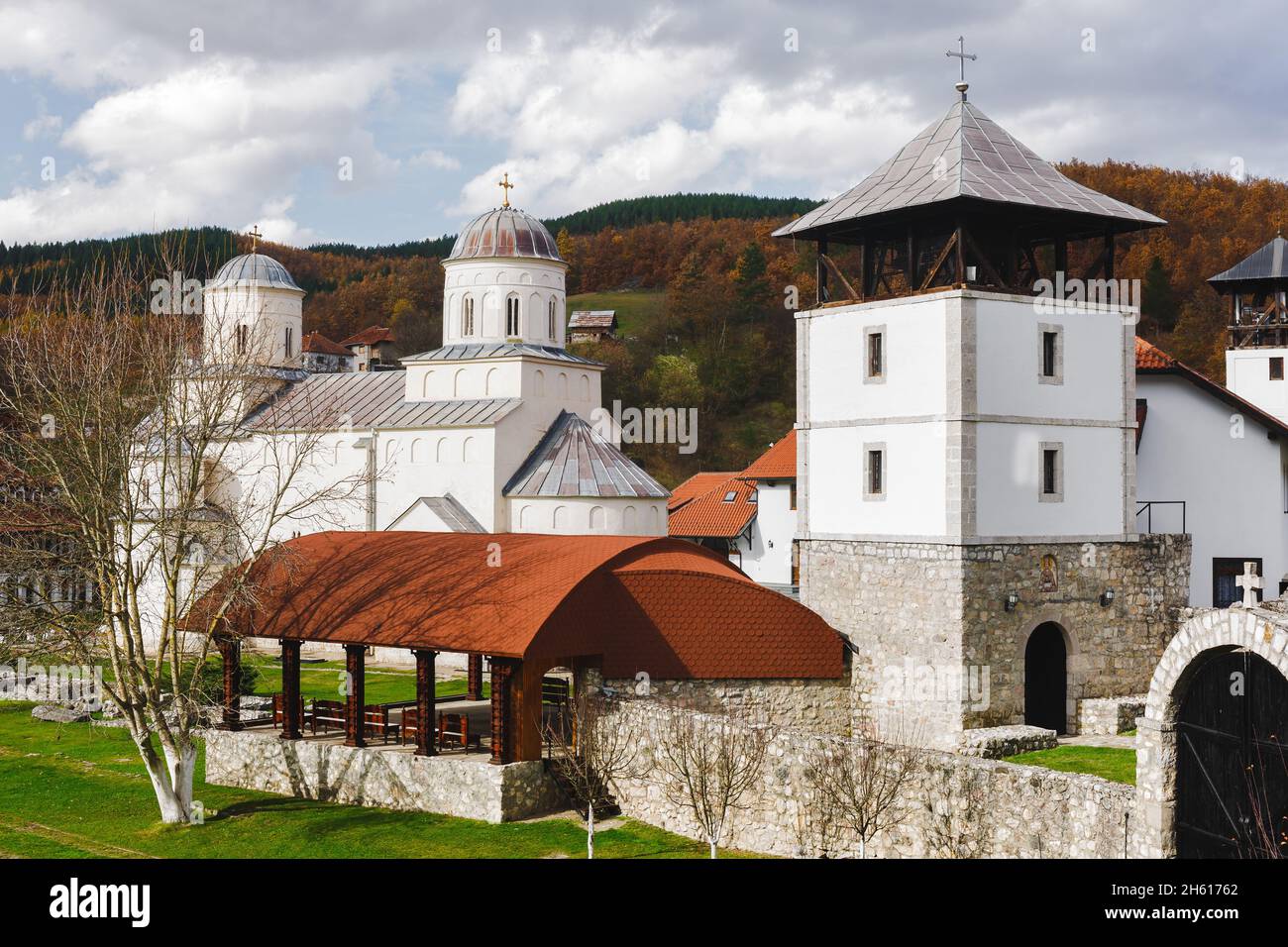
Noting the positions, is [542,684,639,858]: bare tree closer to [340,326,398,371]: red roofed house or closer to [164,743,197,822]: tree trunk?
[164,743,197,822]: tree trunk

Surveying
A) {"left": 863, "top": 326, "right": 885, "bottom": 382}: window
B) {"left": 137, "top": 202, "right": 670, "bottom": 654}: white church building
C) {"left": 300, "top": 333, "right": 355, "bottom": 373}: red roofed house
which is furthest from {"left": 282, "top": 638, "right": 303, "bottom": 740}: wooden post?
{"left": 300, "top": 333, "right": 355, "bottom": 373}: red roofed house

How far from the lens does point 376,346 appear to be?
82.3 metres

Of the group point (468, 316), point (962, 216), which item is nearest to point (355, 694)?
point (962, 216)

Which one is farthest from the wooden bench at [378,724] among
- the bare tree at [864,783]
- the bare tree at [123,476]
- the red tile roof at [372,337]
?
the red tile roof at [372,337]

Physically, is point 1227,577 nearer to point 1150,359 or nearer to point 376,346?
point 1150,359

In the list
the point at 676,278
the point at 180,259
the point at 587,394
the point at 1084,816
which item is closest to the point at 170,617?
the point at 180,259

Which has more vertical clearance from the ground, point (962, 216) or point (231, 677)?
point (962, 216)

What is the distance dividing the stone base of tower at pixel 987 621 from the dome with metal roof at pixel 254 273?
84.7 feet

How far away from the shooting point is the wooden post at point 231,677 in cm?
2062

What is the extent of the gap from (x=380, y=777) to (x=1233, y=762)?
1167 centimetres

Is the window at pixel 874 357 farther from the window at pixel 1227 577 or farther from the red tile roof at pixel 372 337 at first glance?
the red tile roof at pixel 372 337

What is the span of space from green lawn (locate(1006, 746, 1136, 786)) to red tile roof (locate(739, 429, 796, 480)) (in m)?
23.0

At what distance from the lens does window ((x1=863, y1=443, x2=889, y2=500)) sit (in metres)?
21.9
